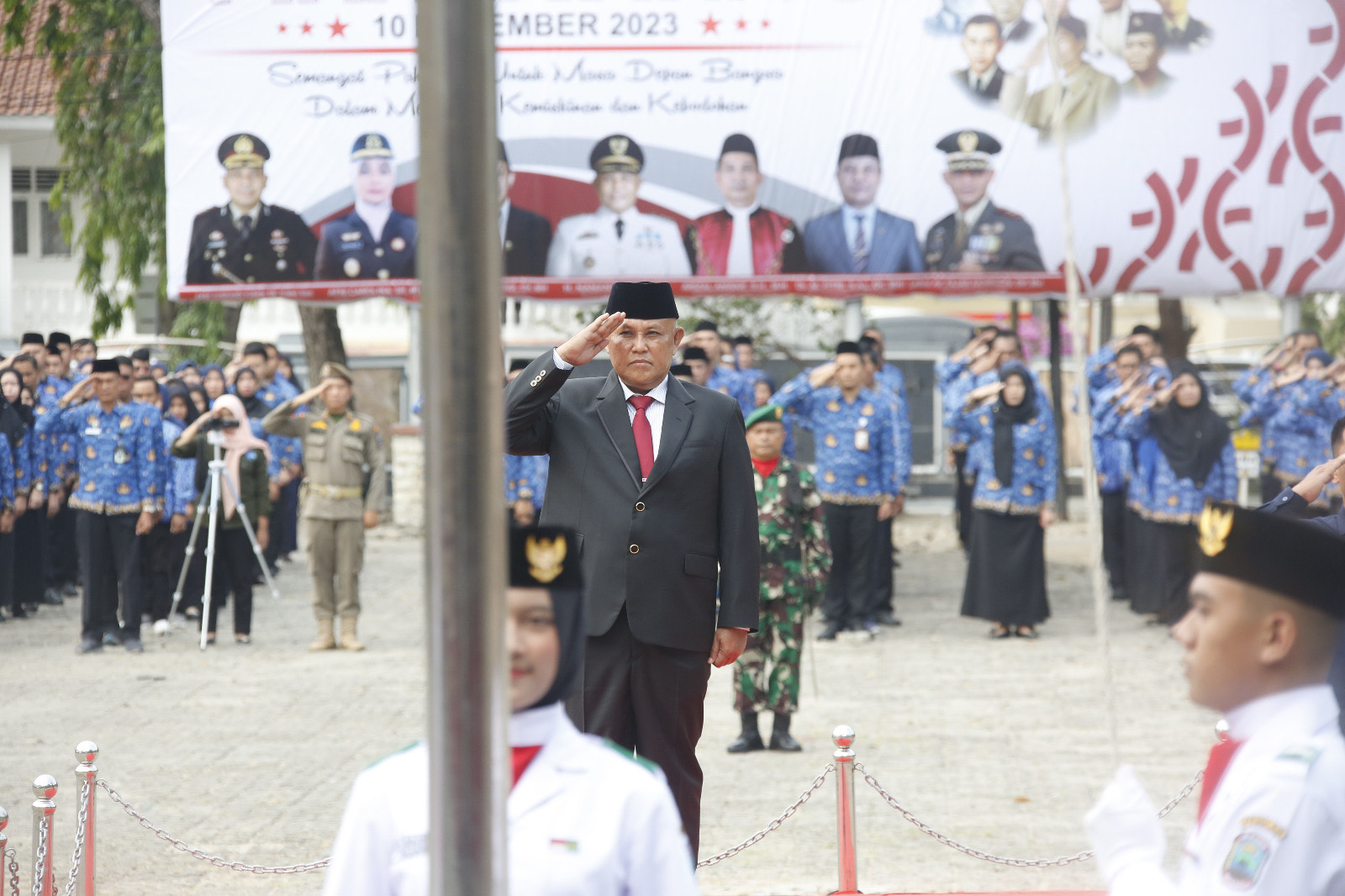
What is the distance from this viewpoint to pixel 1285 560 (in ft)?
7.54

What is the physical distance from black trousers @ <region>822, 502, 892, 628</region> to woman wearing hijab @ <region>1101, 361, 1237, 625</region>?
2.37 meters

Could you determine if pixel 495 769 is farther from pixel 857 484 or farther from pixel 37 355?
pixel 37 355

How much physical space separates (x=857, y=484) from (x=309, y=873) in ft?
23.2

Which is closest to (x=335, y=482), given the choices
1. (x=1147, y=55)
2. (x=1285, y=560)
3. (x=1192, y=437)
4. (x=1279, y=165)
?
(x=1192, y=437)

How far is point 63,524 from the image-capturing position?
50.2ft

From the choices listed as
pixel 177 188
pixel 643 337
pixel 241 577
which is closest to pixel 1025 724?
pixel 643 337

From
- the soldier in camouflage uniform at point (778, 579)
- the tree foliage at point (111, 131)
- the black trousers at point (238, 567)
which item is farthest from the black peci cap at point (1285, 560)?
the tree foliage at point (111, 131)

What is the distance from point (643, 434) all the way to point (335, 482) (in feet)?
24.4

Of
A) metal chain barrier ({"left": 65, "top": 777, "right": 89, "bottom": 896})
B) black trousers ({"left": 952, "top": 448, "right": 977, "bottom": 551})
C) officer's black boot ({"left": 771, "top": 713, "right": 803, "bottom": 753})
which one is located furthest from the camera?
black trousers ({"left": 952, "top": 448, "right": 977, "bottom": 551})

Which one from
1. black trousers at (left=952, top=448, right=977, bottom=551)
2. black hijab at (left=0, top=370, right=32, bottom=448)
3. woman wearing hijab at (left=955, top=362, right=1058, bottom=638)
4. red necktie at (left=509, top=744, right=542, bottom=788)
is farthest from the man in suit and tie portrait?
red necktie at (left=509, top=744, right=542, bottom=788)

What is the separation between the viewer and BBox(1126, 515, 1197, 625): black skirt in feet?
41.7

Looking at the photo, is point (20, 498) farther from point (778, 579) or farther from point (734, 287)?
point (778, 579)

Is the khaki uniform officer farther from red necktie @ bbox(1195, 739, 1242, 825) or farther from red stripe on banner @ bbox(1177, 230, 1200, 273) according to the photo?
red necktie @ bbox(1195, 739, 1242, 825)

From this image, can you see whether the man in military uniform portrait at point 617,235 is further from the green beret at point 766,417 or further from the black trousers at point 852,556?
the green beret at point 766,417
